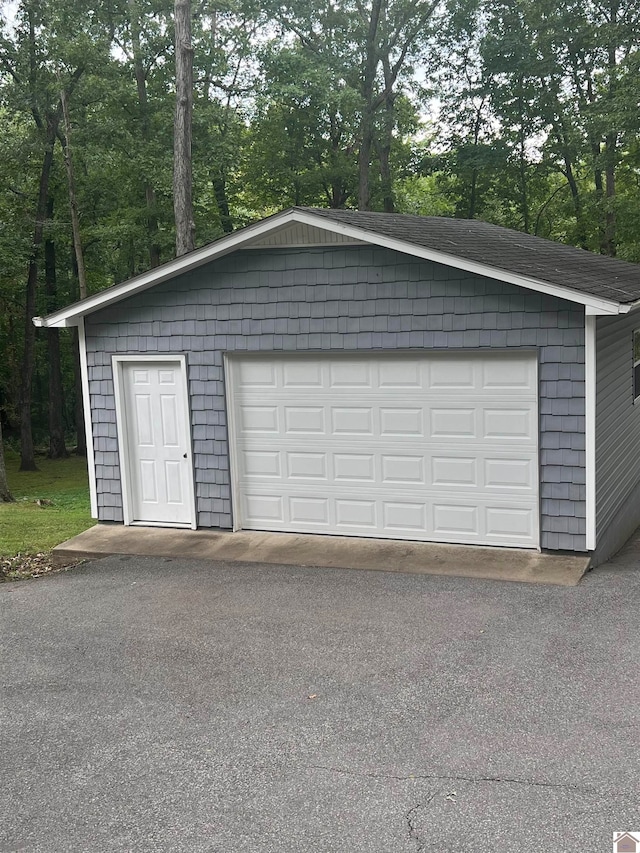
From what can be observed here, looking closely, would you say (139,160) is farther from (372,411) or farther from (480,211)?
(372,411)

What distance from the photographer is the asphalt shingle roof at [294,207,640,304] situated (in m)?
8.62

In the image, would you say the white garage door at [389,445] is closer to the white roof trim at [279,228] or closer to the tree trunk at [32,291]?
the white roof trim at [279,228]

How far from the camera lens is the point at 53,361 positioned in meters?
27.1

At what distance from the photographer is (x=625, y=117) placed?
1716cm

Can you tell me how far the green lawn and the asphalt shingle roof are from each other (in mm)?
5338

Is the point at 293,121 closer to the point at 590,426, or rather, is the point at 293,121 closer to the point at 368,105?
the point at 368,105

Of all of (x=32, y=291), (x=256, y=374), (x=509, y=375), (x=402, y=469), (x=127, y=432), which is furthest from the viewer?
(x=32, y=291)

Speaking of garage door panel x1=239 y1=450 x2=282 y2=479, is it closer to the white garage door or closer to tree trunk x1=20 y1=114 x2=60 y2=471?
the white garage door

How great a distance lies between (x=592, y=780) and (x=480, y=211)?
2209 cm

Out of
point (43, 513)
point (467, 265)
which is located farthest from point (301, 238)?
point (43, 513)

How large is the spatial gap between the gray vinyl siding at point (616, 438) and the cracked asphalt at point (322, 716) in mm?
1168

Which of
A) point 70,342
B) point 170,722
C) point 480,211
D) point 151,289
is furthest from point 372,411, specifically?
point 70,342

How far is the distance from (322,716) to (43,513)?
8910 millimetres

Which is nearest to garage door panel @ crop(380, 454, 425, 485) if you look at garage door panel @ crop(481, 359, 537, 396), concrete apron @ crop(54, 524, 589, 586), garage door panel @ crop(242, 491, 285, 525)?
concrete apron @ crop(54, 524, 589, 586)
